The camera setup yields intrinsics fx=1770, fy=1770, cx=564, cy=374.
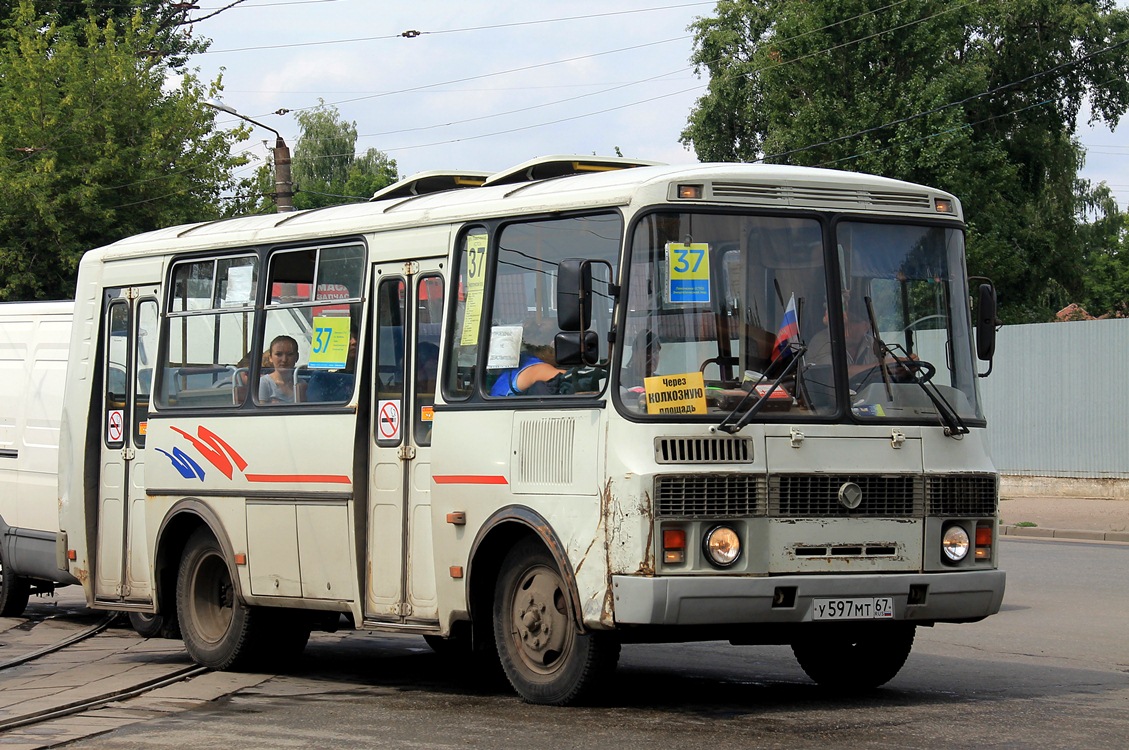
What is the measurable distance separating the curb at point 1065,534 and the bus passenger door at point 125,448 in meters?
14.1

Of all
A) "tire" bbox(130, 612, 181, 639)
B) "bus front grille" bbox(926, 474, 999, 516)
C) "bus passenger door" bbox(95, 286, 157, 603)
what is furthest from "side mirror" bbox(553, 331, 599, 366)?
"tire" bbox(130, 612, 181, 639)

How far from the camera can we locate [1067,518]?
26266 mm

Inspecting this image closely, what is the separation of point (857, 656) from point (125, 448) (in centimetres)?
558

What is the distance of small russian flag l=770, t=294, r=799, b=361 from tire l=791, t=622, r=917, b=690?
1.75 metres

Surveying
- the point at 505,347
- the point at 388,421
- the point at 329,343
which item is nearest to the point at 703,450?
the point at 505,347

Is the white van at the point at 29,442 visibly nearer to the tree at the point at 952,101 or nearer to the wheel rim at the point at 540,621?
the wheel rim at the point at 540,621

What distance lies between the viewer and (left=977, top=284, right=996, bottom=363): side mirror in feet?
32.3

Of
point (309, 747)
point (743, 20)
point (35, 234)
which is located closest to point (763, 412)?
point (309, 747)

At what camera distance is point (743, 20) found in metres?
54.3

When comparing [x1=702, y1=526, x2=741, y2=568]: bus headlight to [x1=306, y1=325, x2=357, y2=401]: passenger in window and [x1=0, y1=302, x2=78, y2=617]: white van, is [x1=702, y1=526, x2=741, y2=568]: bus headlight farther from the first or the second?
[x1=0, y1=302, x2=78, y2=617]: white van

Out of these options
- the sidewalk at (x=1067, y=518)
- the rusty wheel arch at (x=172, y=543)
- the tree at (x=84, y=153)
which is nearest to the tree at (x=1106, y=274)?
the sidewalk at (x=1067, y=518)

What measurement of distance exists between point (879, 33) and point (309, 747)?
41573 mm

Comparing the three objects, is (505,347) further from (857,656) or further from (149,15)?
(149,15)

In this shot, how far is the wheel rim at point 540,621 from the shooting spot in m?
9.18
